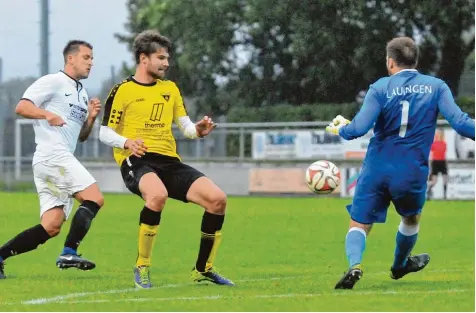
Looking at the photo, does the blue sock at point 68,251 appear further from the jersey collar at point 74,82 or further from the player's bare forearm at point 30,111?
the jersey collar at point 74,82

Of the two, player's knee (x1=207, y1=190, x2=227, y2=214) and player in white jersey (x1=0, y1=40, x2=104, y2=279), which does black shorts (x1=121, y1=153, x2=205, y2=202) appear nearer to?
player's knee (x1=207, y1=190, x2=227, y2=214)

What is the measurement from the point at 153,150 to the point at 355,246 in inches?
70.2

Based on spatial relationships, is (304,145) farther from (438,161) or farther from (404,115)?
(404,115)

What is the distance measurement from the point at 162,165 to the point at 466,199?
2100cm

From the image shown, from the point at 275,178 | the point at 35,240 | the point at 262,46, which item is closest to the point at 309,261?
the point at 35,240

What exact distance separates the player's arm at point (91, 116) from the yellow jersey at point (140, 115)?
0.82m

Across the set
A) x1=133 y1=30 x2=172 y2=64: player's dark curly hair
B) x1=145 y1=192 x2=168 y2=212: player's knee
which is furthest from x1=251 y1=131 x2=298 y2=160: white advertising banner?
x1=145 y1=192 x2=168 y2=212: player's knee

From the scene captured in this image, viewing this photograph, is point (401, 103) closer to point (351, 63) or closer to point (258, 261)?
point (258, 261)

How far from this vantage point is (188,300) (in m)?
8.26

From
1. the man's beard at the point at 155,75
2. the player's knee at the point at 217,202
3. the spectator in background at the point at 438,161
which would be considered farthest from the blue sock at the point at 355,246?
the spectator in background at the point at 438,161

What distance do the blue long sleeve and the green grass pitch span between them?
1.18m

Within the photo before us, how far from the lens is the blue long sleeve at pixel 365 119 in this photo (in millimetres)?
8852

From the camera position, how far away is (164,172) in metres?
9.46

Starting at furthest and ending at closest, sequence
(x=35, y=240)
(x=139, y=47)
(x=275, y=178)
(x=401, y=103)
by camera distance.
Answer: (x=275, y=178) < (x=35, y=240) < (x=139, y=47) < (x=401, y=103)
